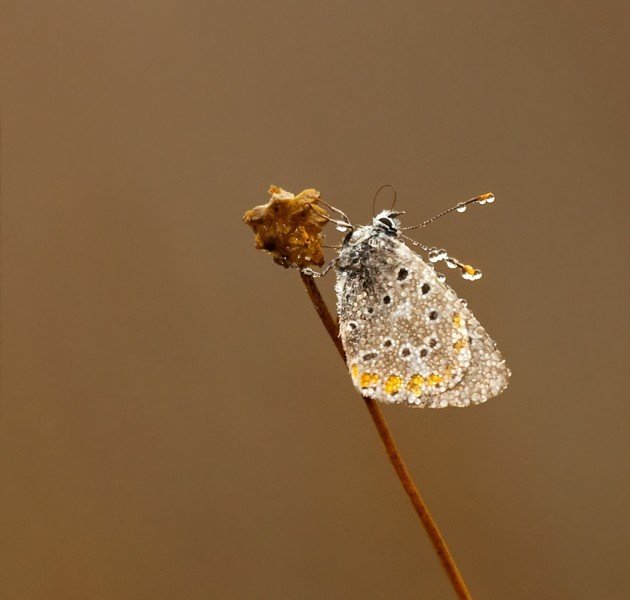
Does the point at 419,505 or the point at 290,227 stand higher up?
the point at 290,227

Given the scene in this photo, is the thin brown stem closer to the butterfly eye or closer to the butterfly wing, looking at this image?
the butterfly wing

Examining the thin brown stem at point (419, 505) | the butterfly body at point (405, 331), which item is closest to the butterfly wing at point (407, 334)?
the butterfly body at point (405, 331)

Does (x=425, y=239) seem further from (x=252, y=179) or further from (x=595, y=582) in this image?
(x=595, y=582)

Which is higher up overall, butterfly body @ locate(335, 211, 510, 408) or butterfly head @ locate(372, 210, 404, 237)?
butterfly head @ locate(372, 210, 404, 237)

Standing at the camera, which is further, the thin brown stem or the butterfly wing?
the butterfly wing

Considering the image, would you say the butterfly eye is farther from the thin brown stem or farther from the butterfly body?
the thin brown stem

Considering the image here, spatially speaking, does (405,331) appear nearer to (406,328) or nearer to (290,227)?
(406,328)

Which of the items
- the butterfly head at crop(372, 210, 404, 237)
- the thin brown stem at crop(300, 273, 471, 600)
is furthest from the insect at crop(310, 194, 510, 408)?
the thin brown stem at crop(300, 273, 471, 600)

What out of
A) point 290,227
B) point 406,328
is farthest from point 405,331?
point 290,227

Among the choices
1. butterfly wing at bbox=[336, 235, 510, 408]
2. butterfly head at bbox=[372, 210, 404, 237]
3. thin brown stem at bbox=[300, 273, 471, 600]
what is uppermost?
butterfly head at bbox=[372, 210, 404, 237]
